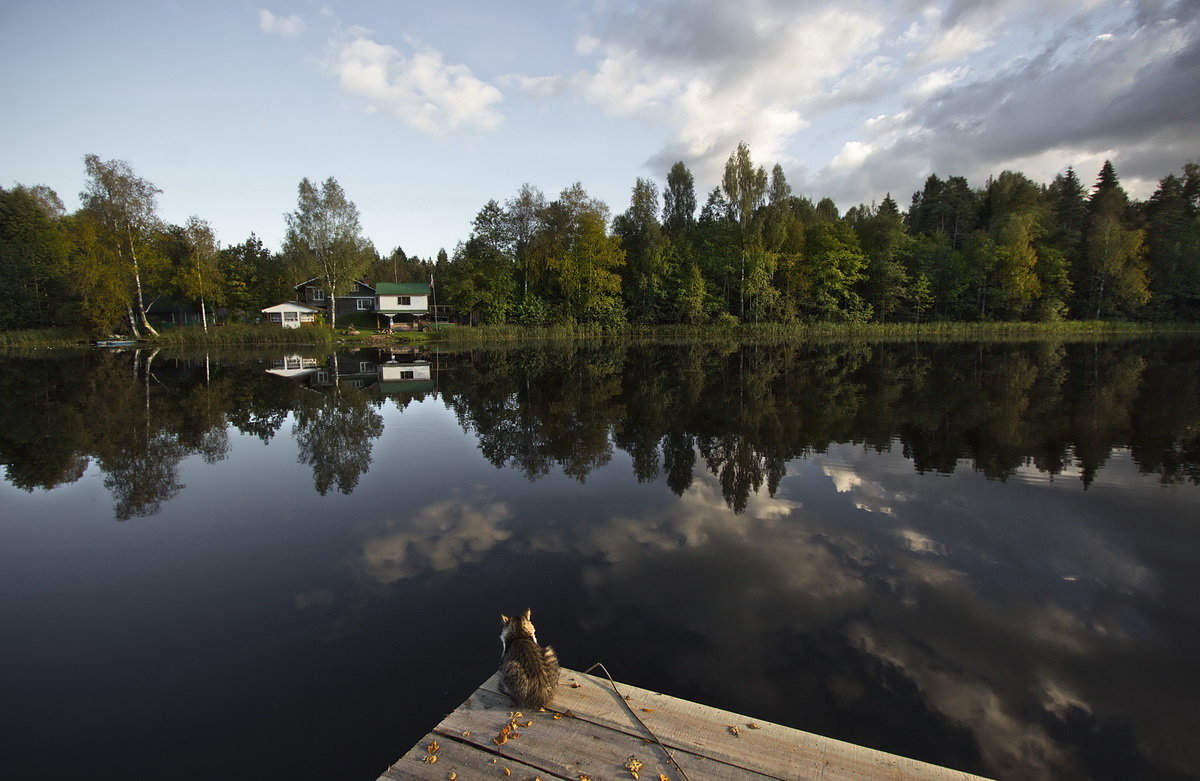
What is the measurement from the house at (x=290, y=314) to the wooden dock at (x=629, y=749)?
70929mm

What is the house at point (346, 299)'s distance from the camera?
7381cm

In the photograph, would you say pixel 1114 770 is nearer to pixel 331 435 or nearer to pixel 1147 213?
pixel 331 435

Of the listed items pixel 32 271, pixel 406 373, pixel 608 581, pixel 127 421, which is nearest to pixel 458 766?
pixel 608 581

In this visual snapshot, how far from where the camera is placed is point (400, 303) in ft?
231

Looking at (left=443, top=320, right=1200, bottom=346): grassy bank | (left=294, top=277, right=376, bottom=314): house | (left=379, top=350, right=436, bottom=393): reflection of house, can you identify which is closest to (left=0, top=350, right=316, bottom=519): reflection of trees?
(left=379, top=350, right=436, bottom=393): reflection of house

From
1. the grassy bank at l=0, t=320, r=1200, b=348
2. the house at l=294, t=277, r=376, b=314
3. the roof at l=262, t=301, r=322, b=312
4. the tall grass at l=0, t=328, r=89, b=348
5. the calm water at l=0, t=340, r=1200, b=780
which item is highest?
the house at l=294, t=277, r=376, b=314

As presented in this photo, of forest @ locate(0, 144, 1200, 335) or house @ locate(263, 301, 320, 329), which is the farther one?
house @ locate(263, 301, 320, 329)

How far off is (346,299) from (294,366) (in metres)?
44.8

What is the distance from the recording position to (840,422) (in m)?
17.1

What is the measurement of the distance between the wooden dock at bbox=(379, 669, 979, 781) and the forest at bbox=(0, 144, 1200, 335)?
192 feet

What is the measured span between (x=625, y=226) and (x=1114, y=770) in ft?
243

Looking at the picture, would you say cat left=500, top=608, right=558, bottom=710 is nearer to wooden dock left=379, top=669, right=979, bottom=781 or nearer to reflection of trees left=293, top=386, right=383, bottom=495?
wooden dock left=379, top=669, right=979, bottom=781

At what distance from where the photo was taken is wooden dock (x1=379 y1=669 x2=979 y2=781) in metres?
3.79

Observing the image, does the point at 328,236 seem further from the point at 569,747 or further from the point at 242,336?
the point at 569,747
